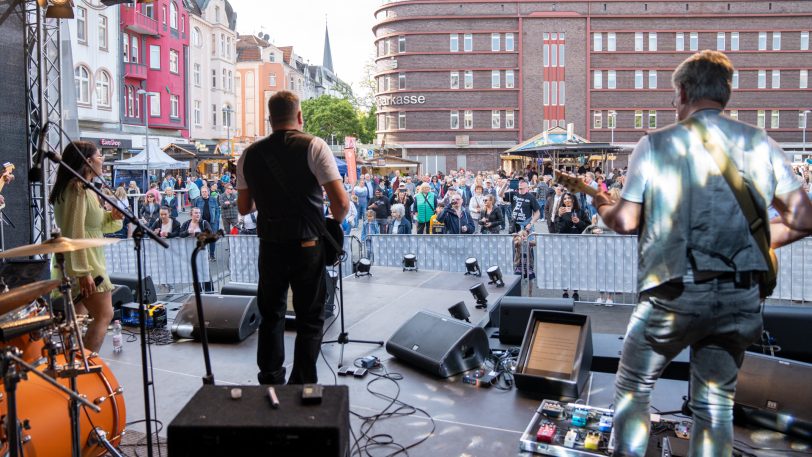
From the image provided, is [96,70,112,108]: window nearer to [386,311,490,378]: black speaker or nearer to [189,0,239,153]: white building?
[189,0,239,153]: white building

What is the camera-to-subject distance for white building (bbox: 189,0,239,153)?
5316 centimetres

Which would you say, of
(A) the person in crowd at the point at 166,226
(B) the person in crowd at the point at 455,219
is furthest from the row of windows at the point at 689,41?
(A) the person in crowd at the point at 166,226

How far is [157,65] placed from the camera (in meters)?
43.4

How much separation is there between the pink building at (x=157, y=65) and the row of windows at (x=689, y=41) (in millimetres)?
37331

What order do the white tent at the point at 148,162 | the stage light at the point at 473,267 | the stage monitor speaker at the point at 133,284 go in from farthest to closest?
the white tent at the point at 148,162 → the stage light at the point at 473,267 → the stage monitor speaker at the point at 133,284

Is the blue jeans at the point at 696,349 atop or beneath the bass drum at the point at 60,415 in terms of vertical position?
atop

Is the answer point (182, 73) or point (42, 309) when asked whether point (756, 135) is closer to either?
point (42, 309)

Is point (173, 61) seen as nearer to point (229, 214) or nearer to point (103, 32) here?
point (103, 32)

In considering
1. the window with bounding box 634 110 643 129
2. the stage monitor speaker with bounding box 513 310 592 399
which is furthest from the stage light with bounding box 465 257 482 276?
the window with bounding box 634 110 643 129

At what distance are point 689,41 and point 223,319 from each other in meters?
65.3

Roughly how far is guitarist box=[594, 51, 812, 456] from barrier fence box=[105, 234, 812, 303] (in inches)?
287

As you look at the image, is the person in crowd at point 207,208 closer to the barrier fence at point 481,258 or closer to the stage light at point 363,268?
the barrier fence at point 481,258

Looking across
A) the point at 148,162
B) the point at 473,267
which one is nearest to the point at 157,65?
the point at 148,162

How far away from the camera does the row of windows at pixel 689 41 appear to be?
6206 centimetres
